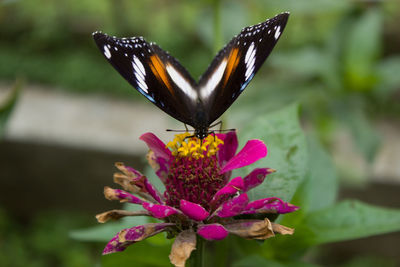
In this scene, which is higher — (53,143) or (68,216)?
(53,143)

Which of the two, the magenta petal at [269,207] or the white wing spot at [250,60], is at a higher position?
the white wing spot at [250,60]

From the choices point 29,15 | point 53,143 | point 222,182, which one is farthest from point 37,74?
point 222,182

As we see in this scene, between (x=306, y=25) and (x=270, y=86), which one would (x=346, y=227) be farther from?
(x=306, y=25)

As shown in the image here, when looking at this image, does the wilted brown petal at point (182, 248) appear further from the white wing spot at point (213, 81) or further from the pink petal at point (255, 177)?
the white wing spot at point (213, 81)

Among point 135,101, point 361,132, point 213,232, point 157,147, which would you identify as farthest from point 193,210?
point 135,101

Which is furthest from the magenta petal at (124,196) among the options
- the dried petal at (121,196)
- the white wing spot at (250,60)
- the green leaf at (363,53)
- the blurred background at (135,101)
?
the green leaf at (363,53)

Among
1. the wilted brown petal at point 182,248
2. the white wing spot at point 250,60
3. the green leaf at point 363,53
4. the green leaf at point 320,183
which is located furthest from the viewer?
the green leaf at point 363,53
